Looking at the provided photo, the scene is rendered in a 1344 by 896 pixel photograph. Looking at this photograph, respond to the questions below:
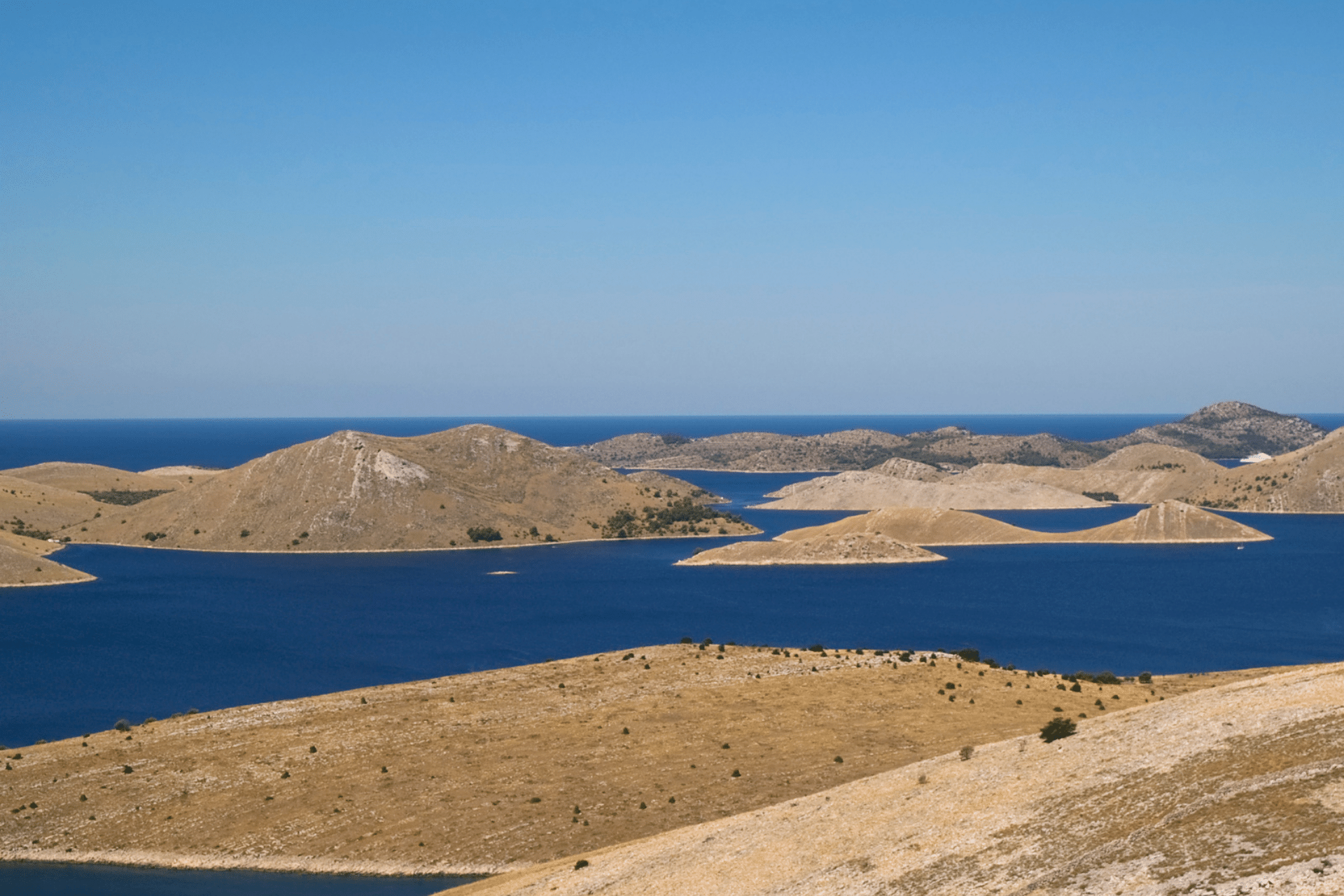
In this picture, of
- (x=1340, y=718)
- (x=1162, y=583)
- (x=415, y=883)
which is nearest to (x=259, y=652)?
(x=415, y=883)

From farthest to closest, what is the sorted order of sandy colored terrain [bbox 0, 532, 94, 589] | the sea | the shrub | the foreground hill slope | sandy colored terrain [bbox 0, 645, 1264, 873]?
sandy colored terrain [bbox 0, 532, 94, 589], the sea, sandy colored terrain [bbox 0, 645, 1264, 873], the shrub, the foreground hill slope

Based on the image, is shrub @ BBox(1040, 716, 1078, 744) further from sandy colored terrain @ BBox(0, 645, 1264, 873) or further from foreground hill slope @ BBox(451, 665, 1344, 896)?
sandy colored terrain @ BBox(0, 645, 1264, 873)

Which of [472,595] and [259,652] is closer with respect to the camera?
[259,652]

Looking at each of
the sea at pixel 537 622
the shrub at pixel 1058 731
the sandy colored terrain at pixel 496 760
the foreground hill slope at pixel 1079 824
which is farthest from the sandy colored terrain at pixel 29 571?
the shrub at pixel 1058 731

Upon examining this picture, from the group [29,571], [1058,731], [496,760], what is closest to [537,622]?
[496,760]

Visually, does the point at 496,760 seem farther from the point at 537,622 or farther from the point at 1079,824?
the point at 537,622

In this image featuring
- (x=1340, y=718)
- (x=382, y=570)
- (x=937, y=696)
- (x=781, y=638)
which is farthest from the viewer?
(x=382, y=570)

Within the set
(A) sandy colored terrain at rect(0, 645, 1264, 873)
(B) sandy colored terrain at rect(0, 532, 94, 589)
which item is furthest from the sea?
(A) sandy colored terrain at rect(0, 645, 1264, 873)

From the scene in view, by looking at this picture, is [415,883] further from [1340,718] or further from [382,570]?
[382,570]
